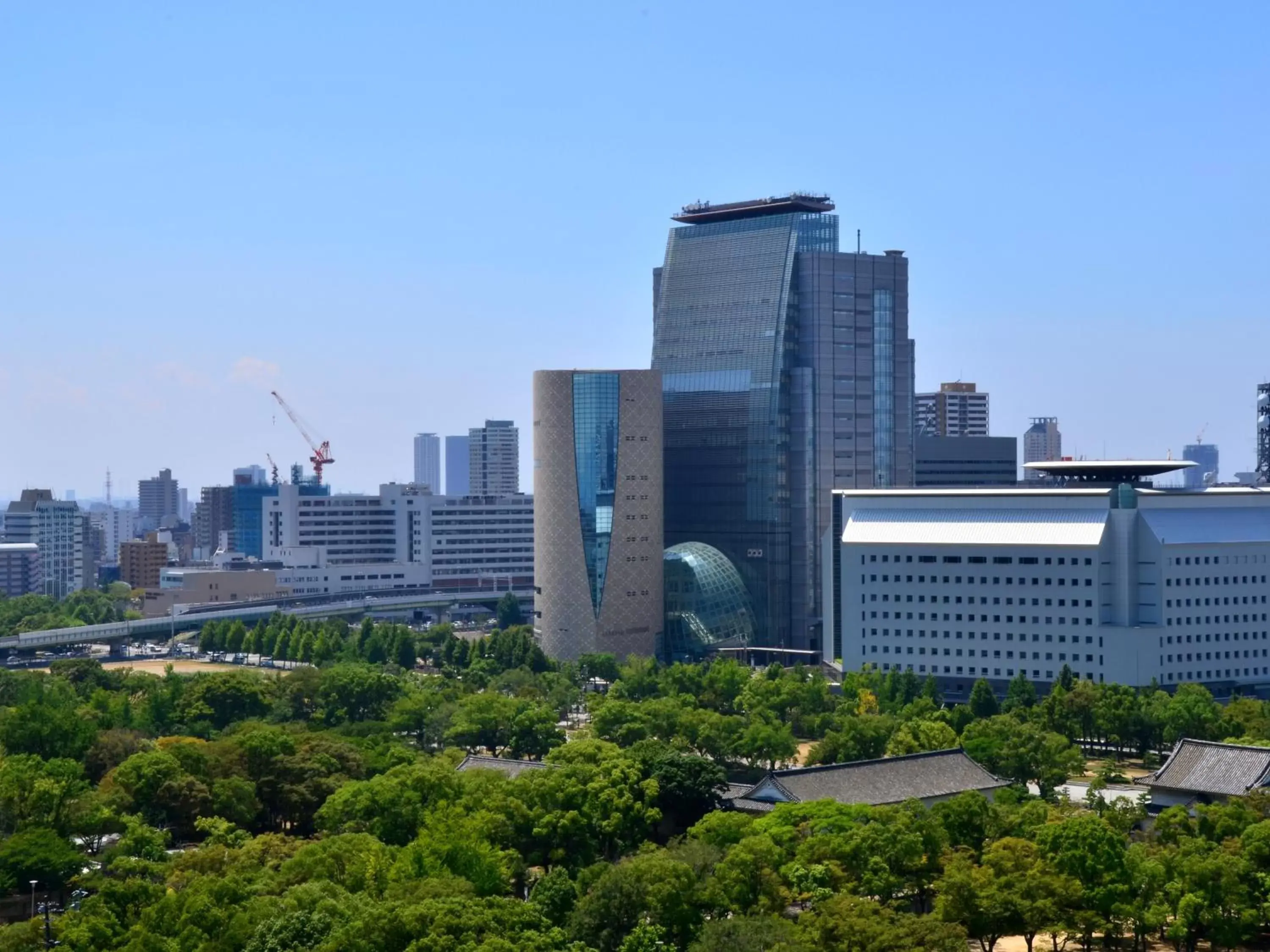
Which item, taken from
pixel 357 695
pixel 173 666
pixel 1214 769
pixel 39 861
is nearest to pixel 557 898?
pixel 39 861

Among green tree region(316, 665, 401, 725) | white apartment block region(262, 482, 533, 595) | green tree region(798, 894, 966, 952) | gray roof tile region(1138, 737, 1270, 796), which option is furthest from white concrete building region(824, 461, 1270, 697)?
white apartment block region(262, 482, 533, 595)

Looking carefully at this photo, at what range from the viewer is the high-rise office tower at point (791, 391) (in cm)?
12750

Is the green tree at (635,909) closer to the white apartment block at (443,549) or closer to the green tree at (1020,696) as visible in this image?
the green tree at (1020,696)

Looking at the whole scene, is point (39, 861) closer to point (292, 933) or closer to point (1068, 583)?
point (292, 933)

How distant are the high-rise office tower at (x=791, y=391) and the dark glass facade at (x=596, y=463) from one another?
9705 mm

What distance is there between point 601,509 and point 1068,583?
1301 inches

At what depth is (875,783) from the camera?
71188 millimetres

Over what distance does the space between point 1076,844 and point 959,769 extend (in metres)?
15.5

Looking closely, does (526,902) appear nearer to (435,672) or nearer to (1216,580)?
(1216,580)

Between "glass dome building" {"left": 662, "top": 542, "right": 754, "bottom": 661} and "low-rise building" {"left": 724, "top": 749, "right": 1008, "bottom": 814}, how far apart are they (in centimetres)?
5145

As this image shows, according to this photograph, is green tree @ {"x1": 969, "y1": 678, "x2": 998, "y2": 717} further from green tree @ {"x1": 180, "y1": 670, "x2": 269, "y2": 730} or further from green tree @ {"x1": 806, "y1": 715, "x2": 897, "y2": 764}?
green tree @ {"x1": 180, "y1": 670, "x2": 269, "y2": 730}

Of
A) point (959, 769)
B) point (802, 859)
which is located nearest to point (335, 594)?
point (959, 769)

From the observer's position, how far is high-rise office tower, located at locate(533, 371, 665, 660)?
124938mm

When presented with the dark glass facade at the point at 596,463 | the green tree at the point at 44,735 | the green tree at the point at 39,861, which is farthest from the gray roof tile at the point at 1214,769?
the dark glass facade at the point at 596,463
